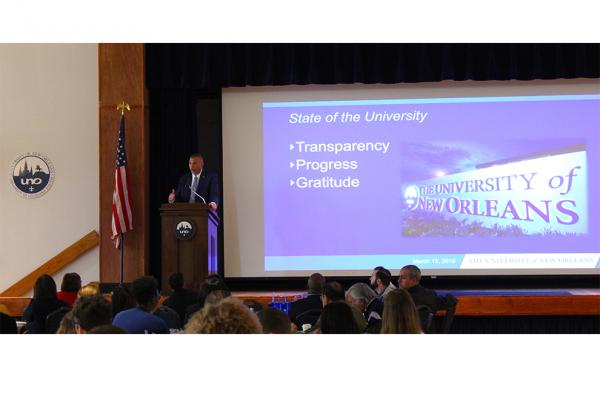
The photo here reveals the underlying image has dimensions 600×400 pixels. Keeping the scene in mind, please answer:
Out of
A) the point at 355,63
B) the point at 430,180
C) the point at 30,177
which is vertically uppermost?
the point at 355,63

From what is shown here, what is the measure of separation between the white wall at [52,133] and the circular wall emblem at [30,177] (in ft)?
0.18

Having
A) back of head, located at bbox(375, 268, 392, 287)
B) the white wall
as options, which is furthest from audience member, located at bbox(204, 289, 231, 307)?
the white wall

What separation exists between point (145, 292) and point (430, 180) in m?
5.17

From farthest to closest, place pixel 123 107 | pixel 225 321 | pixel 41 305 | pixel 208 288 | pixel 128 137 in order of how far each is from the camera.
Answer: pixel 128 137 < pixel 123 107 < pixel 208 288 < pixel 41 305 < pixel 225 321

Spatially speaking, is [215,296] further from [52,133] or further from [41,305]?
[52,133]

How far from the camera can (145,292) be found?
4.59 m

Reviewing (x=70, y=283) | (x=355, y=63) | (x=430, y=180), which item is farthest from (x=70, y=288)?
(x=430, y=180)

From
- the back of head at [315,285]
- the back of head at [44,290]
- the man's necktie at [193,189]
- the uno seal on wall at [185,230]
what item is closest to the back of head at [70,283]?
the back of head at [44,290]

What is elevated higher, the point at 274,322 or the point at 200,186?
the point at 200,186

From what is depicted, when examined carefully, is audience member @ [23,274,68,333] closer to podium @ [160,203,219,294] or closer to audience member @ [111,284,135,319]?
audience member @ [111,284,135,319]

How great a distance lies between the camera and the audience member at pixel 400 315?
3.90 m

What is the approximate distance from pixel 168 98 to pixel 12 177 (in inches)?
75.2

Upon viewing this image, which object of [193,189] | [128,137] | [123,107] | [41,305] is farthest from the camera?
[128,137]
